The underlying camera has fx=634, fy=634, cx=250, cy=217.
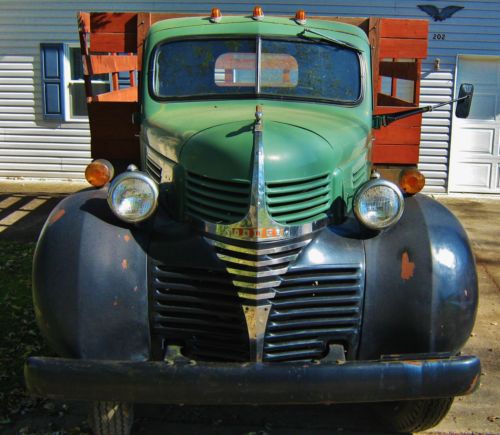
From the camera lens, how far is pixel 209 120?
3625mm

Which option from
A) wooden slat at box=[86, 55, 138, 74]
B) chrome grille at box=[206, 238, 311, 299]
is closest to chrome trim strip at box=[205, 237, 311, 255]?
chrome grille at box=[206, 238, 311, 299]

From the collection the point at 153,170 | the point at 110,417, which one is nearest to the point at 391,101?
the point at 153,170

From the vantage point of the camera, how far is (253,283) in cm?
292

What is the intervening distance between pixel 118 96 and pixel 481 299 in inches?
162

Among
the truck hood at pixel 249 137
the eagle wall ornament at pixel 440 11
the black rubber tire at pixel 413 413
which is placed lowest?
the black rubber tire at pixel 413 413

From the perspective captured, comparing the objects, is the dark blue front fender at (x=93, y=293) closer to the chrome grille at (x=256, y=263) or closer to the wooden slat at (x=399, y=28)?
the chrome grille at (x=256, y=263)

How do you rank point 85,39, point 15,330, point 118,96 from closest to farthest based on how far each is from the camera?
point 15,330 < point 85,39 < point 118,96

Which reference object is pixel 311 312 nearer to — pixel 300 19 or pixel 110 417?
pixel 110 417

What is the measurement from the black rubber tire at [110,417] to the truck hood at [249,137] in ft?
4.22

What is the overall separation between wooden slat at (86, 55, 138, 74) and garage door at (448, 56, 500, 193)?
232 inches

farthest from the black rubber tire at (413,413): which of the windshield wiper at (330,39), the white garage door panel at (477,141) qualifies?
the white garage door panel at (477,141)

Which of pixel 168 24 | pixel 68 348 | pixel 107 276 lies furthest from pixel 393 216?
pixel 168 24

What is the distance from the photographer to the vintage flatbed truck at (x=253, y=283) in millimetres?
2695

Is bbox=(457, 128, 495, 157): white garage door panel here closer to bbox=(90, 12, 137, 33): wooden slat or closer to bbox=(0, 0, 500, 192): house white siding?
bbox=(0, 0, 500, 192): house white siding
